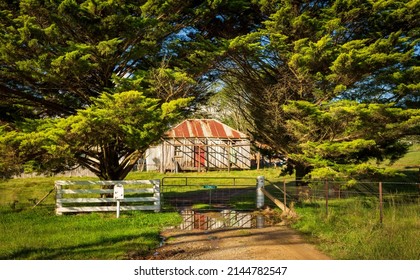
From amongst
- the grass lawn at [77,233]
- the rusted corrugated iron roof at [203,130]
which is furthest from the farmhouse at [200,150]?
the grass lawn at [77,233]

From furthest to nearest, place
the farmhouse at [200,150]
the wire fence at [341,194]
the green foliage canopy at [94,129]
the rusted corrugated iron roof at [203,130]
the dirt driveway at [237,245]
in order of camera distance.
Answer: the rusted corrugated iron roof at [203,130], the farmhouse at [200,150], the wire fence at [341,194], the green foliage canopy at [94,129], the dirt driveway at [237,245]

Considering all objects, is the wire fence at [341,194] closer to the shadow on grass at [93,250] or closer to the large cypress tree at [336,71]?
the large cypress tree at [336,71]

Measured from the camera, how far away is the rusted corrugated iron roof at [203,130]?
35959 mm

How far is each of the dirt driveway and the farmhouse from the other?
25.5m

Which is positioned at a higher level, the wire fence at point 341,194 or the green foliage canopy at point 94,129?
the green foliage canopy at point 94,129

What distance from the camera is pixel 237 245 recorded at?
821cm

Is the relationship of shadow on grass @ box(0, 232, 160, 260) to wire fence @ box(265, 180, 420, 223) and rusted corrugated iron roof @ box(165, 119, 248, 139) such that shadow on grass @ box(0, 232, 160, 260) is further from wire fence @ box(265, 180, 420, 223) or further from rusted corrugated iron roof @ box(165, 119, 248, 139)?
rusted corrugated iron roof @ box(165, 119, 248, 139)

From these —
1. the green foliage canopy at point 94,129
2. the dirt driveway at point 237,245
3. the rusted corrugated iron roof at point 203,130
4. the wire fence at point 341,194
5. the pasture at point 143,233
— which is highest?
the rusted corrugated iron roof at point 203,130

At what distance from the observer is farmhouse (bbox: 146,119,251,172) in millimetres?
35844

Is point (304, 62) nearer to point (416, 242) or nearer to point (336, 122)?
point (336, 122)

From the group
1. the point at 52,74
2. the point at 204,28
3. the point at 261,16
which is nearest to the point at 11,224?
the point at 52,74

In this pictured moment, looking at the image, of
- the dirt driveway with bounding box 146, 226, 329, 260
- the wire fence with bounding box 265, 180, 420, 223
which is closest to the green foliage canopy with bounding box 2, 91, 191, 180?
the dirt driveway with bounding box 146, 226, 329, 260

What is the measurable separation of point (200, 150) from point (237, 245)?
28.1 metres

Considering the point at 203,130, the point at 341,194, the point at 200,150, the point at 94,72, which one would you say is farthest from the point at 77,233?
the point at 203,130
